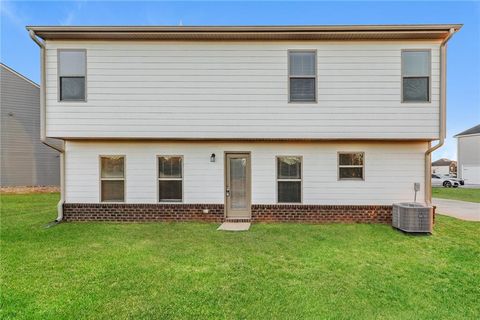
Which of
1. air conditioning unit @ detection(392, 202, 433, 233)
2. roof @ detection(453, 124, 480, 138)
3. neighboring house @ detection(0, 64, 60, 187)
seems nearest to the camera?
air conditioning unit @ detection(392, 202, 433, 233)

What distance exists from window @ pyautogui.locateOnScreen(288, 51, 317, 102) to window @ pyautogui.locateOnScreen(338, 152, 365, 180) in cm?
212

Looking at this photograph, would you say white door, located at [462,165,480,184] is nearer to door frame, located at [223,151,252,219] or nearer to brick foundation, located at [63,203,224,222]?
door frame, located at [223,151,252,219]

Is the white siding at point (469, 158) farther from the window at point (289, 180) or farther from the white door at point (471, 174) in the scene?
the window at point (289, 180)

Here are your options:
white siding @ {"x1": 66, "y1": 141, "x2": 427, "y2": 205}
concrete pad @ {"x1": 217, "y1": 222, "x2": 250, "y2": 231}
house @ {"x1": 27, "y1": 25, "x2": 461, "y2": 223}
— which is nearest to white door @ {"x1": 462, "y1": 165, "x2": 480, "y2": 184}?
house @ {"x1": 27, "y1": 25, "x2": 461, "y2": 223}

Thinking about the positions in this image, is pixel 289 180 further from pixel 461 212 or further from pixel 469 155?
pixel 469 155

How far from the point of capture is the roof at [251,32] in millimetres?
6805

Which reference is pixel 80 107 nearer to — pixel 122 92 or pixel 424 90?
pixel 122 92

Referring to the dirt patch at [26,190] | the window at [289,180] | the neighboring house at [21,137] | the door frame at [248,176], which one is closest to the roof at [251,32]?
the door frame at [248,176]

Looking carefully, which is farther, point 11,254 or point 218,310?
point 11,254

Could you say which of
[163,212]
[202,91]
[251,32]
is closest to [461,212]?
[251,32]

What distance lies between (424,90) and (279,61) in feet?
14.3

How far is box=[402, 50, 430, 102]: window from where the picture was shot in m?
7.07

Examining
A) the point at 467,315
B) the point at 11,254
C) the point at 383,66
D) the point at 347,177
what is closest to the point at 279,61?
the point at 383,66

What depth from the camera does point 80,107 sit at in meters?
7.22
